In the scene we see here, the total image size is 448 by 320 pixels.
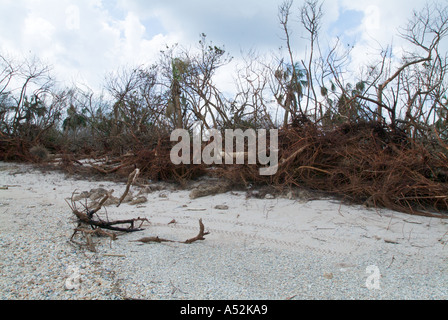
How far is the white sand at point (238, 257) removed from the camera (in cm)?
186

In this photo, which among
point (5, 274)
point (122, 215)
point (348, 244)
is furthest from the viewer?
point (122, 215)

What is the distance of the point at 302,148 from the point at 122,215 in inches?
132

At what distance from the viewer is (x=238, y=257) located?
2475 millimetres

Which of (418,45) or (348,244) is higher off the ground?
(418,45)

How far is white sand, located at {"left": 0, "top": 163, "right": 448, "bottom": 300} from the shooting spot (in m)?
1.86

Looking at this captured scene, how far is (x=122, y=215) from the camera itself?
4.04 m
